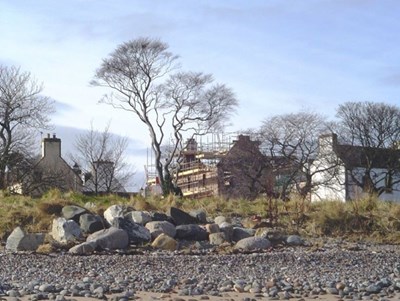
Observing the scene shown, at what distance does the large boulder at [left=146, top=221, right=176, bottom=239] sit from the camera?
18.2 m

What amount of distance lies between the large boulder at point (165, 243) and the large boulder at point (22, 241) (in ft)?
7.69

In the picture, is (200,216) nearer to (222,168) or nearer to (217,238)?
(217,238)

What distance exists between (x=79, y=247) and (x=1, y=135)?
74.9ft

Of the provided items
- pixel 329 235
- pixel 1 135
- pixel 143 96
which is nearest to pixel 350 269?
pixel 329 235

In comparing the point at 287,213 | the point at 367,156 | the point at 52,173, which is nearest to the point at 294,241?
the point at 287,213

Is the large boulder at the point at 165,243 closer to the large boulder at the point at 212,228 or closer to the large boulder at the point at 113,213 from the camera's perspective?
the large boulder at the point at 212,228

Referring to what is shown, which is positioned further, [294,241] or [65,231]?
[294,241]

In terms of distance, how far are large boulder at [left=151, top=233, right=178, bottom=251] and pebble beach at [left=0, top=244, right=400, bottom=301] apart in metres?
0.55

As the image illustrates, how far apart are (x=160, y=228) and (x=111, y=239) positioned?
170 cm

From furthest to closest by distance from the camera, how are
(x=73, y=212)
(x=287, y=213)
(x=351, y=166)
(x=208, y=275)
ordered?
(x=351, y=166) < (x=287, y=213) < (x=73, y=212) < (x=208, y=275)

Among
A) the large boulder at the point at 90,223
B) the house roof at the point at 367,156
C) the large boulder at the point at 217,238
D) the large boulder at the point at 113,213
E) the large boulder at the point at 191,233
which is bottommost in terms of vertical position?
the large boulder at the point at 217,238

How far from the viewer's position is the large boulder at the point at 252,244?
55.8ft

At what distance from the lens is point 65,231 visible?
56.9 feet

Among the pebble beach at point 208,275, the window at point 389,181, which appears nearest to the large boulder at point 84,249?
the pebble beach at point 208,275
